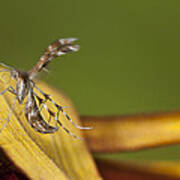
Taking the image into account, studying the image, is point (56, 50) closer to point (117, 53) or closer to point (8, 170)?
point (8, 170)

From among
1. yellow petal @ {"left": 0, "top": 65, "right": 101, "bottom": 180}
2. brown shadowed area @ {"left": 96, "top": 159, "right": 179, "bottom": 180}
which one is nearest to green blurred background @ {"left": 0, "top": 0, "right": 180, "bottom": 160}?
brown shadowed area @ {"left": 96, "top": 159, "right": 179, "bottom": 180}

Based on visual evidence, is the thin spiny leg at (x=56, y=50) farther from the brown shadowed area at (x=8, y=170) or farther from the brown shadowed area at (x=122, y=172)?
the brown shadowed area at (x=122, y=172)

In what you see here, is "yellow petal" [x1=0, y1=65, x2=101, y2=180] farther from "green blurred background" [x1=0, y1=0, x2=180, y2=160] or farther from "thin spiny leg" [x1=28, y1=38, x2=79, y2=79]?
"green blurred background" [x1=0, y1=0, x2=180, y2=160]

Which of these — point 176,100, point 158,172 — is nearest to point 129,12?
point 176,100

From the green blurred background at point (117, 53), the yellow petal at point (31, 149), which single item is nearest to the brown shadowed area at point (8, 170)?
the yellow petal at point (31, 149)

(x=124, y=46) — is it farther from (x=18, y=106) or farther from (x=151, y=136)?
(x=18, y=106)

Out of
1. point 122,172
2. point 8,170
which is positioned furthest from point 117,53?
point 8,170
